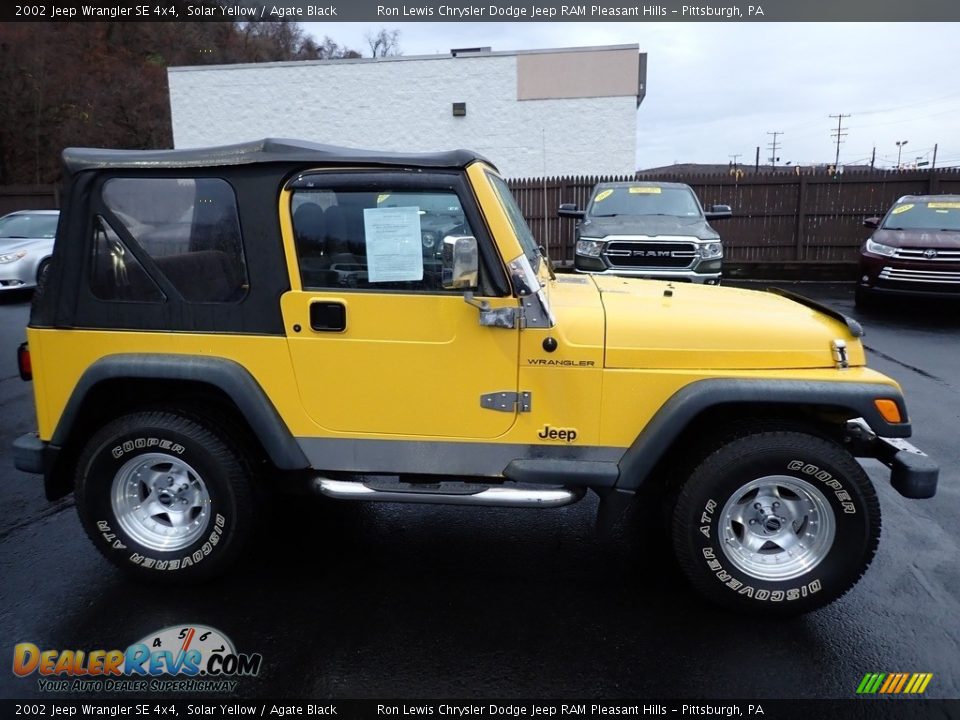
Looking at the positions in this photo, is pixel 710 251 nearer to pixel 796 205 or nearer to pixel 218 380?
pixel 218 380

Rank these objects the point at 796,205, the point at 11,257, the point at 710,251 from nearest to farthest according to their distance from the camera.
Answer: the point at 710,251
the point at 11,257
the point at 796,205

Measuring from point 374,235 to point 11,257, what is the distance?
10733 millimetres

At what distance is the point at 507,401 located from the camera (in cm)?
288

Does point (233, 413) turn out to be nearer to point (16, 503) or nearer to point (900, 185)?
point (16, 503)

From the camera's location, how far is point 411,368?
2889mm

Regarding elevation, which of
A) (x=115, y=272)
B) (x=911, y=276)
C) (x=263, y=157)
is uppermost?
(x=263, y=157)

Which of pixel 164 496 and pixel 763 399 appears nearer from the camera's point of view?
pixel 763 399

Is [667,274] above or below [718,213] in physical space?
below

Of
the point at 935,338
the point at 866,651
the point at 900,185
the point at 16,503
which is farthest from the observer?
the point at 900,185

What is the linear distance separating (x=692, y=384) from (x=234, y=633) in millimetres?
2264

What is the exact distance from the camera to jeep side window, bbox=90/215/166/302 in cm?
302

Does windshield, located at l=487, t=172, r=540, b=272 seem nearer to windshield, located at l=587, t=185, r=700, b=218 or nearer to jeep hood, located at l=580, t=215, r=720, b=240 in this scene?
jeep hood, located at l=580, t=215, r=720, b=240

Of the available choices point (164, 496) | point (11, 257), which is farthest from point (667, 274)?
point (11, 257)

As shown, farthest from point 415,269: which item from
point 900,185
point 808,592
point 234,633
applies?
point 900,185
